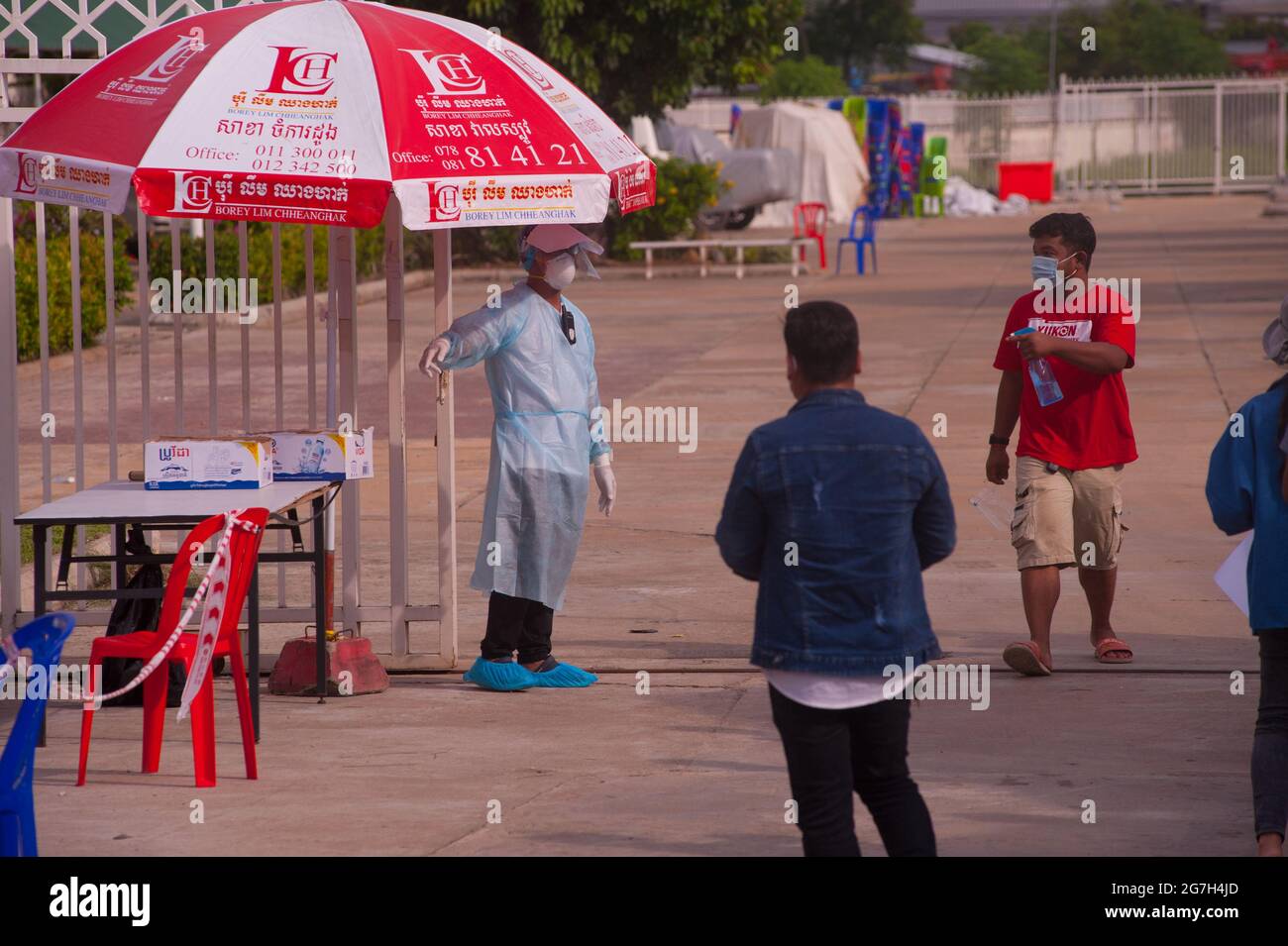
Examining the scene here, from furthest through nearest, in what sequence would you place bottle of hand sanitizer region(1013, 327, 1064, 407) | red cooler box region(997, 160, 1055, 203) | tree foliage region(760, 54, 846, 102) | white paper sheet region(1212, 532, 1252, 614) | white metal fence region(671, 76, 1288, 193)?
tree foliage region(760, 54, 846, 102), white metal fence region(671, 76, 1288, 193), red cooler box region(997, 160, 1055, 203), bottle of hand sanitizer region(1013, 327, 1064, 407), white paper sheet region(1212, 532, 1252, 614)

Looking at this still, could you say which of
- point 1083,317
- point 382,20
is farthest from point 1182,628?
point 382,20

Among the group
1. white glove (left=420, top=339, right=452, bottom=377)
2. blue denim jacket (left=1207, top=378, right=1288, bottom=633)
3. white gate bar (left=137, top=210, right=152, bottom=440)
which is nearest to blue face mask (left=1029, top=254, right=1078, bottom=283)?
blue denim jacket (left=1207, top=378, right=1288, bottom=633)

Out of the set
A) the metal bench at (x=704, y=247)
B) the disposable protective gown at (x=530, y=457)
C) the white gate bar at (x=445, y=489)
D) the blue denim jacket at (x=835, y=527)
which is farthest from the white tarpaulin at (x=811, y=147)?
the blue denim jacket at (x=835, y=527)

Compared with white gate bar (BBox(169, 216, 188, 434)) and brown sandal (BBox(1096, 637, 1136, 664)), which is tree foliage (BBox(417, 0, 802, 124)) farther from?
brown sandal (BBox(1096, 637, 1136, 664))

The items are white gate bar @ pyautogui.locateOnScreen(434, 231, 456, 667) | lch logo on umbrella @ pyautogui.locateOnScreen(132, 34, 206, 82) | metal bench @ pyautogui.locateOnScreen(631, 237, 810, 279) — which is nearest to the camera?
lch logo on umbrella @ pyautogui.locateOnScreen(132, 34, 206, 82)

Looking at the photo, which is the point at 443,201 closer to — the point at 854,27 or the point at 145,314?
the point at 145,314

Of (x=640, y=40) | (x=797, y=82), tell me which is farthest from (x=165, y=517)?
(x=797, y=82)

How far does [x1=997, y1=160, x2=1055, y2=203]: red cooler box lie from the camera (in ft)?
169

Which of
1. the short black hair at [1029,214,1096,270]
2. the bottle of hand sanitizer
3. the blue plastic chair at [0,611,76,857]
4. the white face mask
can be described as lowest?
the blue plastic chair at [0,611,76,857]

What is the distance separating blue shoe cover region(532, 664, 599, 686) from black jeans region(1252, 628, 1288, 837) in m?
3.03

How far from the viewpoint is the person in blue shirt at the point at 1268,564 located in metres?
5.14

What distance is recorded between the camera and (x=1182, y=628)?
330 inches

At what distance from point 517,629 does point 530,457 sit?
0.68 meters

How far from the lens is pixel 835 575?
4.43 metres
